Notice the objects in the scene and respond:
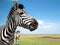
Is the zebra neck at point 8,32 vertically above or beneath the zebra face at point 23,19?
beneath

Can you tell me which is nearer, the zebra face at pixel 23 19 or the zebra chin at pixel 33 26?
the zebra chin at pixel 33 26

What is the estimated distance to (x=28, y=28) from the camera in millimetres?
4477

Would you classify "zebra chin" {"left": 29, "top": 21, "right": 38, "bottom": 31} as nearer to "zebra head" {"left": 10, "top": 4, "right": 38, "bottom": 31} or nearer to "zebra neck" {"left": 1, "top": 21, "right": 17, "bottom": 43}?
"zebra head" {"left": 10, "top": 4, "right": 38, "bottom": 31}

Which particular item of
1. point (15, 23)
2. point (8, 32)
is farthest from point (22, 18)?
point (8, 32)

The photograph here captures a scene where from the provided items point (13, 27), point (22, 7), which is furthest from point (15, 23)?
point (22, 7)

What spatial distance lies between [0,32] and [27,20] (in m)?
0.66

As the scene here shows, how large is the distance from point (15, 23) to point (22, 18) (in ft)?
0.62

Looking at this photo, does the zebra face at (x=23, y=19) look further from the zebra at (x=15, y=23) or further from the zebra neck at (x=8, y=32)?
the zebra neck at (x=8, y=32)

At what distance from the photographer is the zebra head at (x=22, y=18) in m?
4.43

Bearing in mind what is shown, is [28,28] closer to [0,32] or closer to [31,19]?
[31,19]

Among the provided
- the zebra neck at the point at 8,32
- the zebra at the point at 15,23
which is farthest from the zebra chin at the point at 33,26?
the zebra neck at the point at 8,32

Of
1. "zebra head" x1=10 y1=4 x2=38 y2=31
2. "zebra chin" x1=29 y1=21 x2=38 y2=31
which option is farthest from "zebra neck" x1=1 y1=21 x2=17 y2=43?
"zebra chin" x1=29 y1=21 x2=38 y2=31

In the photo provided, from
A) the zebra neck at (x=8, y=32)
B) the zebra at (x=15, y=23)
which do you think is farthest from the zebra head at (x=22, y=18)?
the zebra neck at (x=8, y=32)

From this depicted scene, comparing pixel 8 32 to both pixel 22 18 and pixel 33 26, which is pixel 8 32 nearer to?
pixel 22 18
